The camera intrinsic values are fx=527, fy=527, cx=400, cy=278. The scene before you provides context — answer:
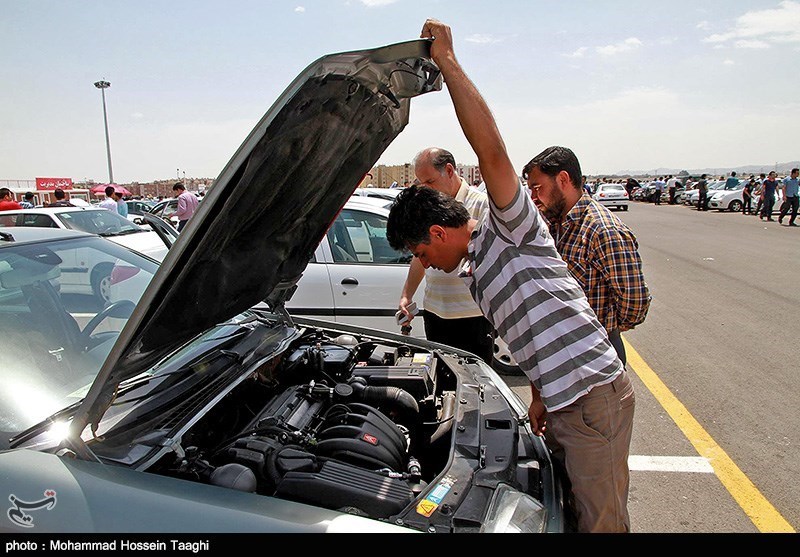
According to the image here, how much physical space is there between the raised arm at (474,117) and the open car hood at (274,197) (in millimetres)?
70

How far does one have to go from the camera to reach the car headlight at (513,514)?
1.58 m

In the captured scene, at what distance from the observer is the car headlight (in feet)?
5.17

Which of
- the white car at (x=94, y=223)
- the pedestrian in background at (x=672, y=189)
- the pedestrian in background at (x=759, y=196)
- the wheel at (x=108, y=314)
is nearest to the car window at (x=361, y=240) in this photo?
the wheel at (x=108, y=314)

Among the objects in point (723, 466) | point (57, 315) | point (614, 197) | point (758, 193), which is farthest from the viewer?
point (614, 197)

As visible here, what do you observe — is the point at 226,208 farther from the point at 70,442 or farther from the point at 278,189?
the point at 70,442

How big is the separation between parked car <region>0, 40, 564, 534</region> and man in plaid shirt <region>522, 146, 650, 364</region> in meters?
0.87

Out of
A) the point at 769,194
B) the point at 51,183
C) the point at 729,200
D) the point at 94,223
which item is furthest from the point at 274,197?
the point at 51,183

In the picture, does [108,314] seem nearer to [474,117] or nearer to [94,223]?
[474,117]

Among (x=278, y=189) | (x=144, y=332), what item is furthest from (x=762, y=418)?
(x=144, y=332)

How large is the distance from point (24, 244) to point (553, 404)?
2.52 m

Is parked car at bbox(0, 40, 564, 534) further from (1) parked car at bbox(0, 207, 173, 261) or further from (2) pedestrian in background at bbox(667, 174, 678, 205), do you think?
(2) pedestrian in background at bbox(667, 174, 678, 205)

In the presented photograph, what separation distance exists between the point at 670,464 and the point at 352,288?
2.94 m

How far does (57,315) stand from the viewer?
8.16 feet

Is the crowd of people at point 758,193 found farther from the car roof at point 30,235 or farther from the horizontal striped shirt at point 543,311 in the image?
the car roof at point 30,235
